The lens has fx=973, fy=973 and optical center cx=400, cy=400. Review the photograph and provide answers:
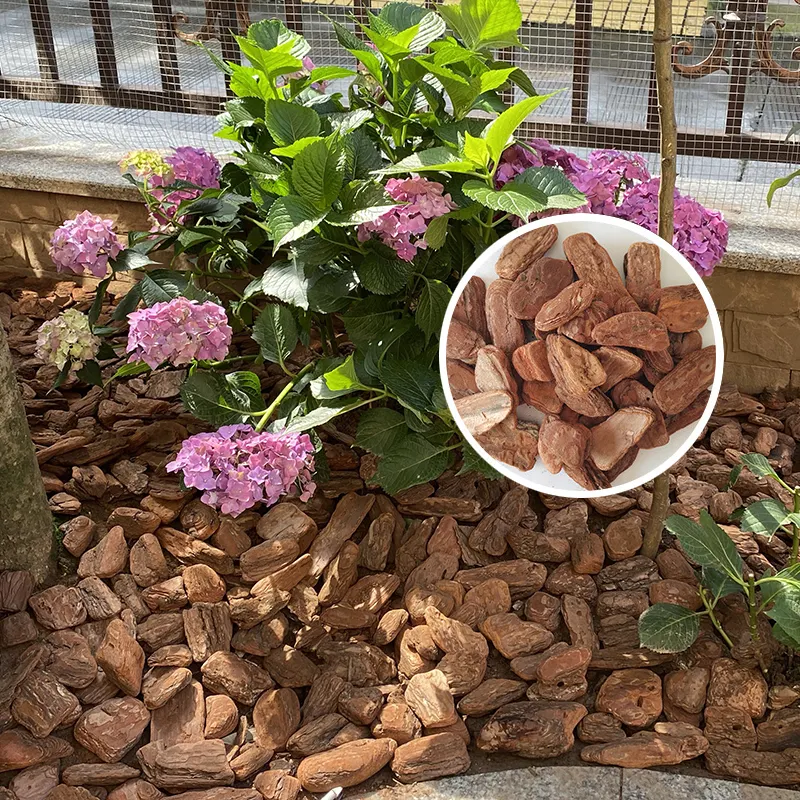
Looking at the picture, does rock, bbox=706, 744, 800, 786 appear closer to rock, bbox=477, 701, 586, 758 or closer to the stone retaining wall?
rock, bbox=477, 701, 586, 758

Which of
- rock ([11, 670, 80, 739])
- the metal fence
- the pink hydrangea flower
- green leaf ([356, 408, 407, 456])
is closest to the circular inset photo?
green leaf ([356, 408, 407, 456])

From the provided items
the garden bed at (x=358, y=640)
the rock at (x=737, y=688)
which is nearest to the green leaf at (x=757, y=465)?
the garden bed at (x=358, y=640)

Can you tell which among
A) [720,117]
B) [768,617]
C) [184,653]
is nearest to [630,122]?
[720,117]

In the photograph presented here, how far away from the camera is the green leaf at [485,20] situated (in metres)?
1.37

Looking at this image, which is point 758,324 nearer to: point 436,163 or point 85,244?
point 436,163

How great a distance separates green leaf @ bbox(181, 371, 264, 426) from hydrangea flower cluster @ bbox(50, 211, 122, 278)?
34cm

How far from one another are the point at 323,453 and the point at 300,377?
0.48 feet

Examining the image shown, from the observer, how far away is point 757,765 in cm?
139

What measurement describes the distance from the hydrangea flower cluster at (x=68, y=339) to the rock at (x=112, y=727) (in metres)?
0.69

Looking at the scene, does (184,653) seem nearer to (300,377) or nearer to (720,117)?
(300,377)

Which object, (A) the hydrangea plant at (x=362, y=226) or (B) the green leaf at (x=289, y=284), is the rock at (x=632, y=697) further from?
Answer: (B) the green leaf at (x=289, y=284)

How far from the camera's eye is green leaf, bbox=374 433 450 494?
1.61 meters

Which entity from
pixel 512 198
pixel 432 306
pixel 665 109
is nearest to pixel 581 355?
pixel 512 198

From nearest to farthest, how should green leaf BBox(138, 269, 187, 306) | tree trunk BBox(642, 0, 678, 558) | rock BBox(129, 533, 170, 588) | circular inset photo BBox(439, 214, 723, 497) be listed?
circular inset photo BBox(439, 214, 723, 497) < tree trunk BBox(642, 0, 678, 558) < rock BBox(129, 533, 170, 588) < green leaf BBox(138, 269, 187, 306)
